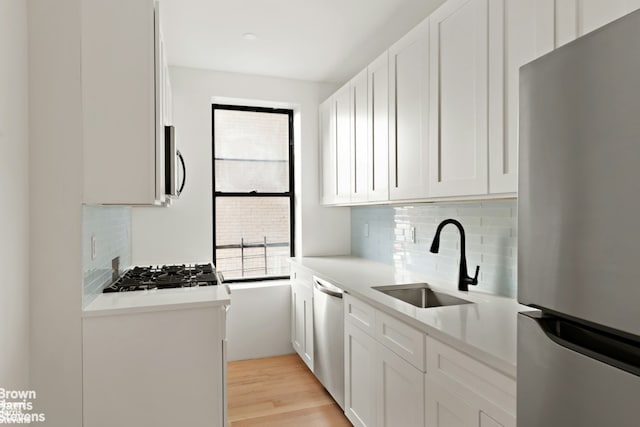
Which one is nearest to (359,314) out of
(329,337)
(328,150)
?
(329,337)

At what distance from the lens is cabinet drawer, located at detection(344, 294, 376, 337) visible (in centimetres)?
196

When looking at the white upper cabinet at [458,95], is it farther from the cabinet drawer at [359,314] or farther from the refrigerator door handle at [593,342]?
the refrigerator door handle at [593,342]

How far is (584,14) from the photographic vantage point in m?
1.16

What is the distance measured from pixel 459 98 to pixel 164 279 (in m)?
1.98

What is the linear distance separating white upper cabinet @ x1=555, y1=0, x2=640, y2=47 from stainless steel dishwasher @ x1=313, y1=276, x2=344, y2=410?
5.61ft

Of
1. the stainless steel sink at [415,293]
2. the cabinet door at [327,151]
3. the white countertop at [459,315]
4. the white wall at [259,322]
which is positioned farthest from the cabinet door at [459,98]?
the white wall at [259,322]

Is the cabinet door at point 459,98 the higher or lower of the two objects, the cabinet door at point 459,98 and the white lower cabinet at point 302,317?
the higher

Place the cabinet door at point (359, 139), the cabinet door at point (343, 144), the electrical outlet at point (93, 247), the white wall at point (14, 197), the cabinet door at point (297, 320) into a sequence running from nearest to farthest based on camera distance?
1. the white wall at point (14, 197)
2. the electrical outlet at point (93, 247)
3. the cabinet door at point (359, 139)
4. the cabinet door at point (343, 144)
5. the cabinet door at point (297, 320)

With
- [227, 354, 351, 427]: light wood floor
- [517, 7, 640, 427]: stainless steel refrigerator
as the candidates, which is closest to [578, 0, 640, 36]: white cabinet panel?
[517, 7, 640, 427]: stainless steel refrigerator

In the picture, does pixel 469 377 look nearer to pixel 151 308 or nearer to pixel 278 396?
pixel 151 308

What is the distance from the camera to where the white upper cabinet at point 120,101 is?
1.72 metres

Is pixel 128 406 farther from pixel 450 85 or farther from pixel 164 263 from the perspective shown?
pixel 450 85

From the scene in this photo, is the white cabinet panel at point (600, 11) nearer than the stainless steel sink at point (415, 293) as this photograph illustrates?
Yes

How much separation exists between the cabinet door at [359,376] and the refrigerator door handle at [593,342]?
1.32 m
